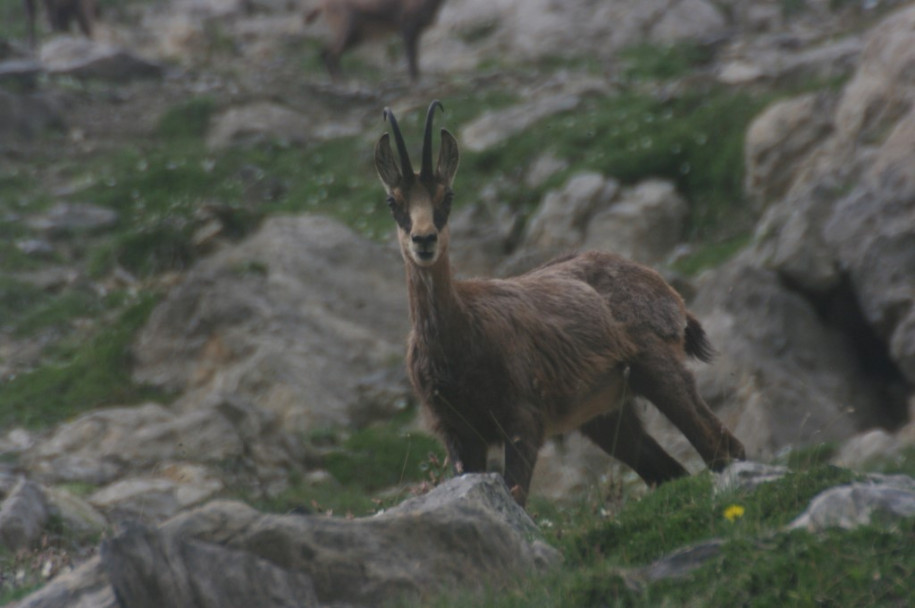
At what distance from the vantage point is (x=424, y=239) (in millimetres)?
7230

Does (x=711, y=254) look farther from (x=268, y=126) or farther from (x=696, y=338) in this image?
(x=268, y=126)

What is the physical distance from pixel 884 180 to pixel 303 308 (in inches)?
244

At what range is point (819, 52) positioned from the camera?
17156 millimetres

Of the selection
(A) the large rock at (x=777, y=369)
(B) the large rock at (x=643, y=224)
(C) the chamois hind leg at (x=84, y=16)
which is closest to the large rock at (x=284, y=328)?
(B) the large rock at (x=643, y=224)

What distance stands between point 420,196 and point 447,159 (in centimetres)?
42

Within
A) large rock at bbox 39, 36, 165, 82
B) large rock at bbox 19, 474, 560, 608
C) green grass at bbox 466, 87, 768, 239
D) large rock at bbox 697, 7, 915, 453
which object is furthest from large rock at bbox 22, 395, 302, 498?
large rock at bbox 39, 36, 165, 82

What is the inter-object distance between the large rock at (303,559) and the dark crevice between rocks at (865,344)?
6812 millimetres

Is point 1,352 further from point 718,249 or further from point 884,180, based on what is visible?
point 884,180

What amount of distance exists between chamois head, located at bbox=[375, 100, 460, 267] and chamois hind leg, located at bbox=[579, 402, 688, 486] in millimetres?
1935

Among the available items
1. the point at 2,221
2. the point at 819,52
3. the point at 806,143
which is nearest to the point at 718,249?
the point at 806,143

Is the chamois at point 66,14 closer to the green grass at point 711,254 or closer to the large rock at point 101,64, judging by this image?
the large rock at point 101,64

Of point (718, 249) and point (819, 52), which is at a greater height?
point (819, 52)

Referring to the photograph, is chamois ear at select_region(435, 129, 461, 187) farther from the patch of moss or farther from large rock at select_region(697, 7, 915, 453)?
the patch of moss

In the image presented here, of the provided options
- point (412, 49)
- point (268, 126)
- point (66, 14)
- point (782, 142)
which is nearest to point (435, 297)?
point (782, 142)
